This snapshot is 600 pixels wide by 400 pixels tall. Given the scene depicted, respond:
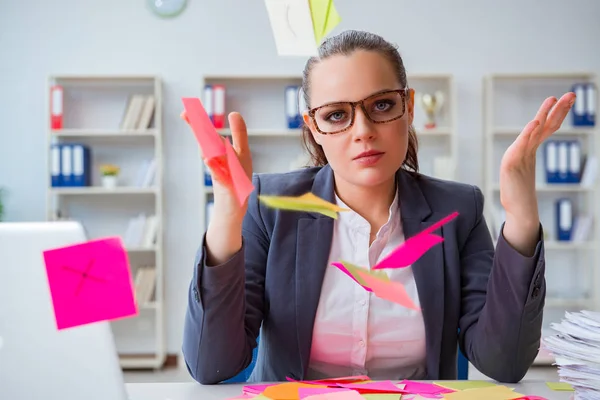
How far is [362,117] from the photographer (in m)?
1.10

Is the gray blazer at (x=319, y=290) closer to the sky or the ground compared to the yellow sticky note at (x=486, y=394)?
closer to the sky

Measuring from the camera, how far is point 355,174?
1157 millimetres

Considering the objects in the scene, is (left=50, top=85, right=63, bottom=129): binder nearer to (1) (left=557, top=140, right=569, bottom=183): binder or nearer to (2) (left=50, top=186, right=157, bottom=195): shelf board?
(2) (left=50, top=186, right=157, bottom=195): shelf board

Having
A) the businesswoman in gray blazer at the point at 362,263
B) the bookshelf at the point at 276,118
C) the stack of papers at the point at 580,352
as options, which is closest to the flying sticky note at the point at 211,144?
the businesswoman in gray blazer at the point at 362,263

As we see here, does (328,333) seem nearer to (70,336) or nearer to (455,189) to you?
(455,189)

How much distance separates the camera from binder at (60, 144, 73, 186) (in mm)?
4266

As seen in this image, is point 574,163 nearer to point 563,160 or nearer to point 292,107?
point 563,160

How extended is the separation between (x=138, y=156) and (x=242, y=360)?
11.7ft

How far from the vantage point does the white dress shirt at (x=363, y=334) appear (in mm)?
1263

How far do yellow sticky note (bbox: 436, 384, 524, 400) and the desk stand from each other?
47 mm

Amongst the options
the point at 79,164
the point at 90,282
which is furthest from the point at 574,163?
the point at 90,282

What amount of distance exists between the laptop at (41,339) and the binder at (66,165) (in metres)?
3.84

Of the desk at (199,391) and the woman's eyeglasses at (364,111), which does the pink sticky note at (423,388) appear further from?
the woman's eyeglasses at (364,111)

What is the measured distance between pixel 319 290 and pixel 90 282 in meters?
0.67
